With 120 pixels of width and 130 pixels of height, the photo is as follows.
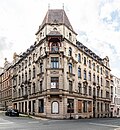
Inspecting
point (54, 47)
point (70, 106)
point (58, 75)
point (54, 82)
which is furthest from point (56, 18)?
point (70, 106)

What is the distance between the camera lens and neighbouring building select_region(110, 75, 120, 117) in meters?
86.1

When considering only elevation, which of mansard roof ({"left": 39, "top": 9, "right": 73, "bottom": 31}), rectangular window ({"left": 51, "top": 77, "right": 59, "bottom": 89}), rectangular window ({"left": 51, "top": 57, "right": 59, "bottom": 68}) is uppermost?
mansard roof ({"left": 39, "top": 9, "right": 73, "bottom": 31})

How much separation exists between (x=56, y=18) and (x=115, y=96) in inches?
1719

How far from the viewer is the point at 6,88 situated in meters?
85.7

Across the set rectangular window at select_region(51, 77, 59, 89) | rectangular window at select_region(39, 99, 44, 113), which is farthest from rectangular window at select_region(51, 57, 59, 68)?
rectangular window at select_region(39, 99, 44, 113)

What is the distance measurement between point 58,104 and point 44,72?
656cm

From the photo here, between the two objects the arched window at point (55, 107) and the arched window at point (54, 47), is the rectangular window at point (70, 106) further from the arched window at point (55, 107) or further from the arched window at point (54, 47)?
the arched window at point (54, 47)

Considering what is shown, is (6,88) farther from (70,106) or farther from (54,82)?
(54,82)

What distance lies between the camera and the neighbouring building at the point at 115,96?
8606cm

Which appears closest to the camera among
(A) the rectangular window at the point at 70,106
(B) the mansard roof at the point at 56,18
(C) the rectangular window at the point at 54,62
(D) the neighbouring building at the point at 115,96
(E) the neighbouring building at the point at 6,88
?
(C) the rectangular window at the point at 54,62

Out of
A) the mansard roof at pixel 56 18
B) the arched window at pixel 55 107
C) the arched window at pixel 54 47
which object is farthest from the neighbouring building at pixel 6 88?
the arched window at pixel 54 47

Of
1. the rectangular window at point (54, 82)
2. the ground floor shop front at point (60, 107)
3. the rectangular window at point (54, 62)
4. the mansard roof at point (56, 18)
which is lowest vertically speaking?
the ground floor shop front at point (60, 107)

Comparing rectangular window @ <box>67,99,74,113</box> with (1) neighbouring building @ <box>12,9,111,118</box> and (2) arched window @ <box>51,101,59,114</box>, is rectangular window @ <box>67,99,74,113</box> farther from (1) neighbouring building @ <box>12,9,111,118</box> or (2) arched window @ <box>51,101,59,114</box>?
(2) arched window @ <box>51,101,59,114</box>

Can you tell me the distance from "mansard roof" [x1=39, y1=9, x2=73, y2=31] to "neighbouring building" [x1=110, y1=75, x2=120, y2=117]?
36.1 m
